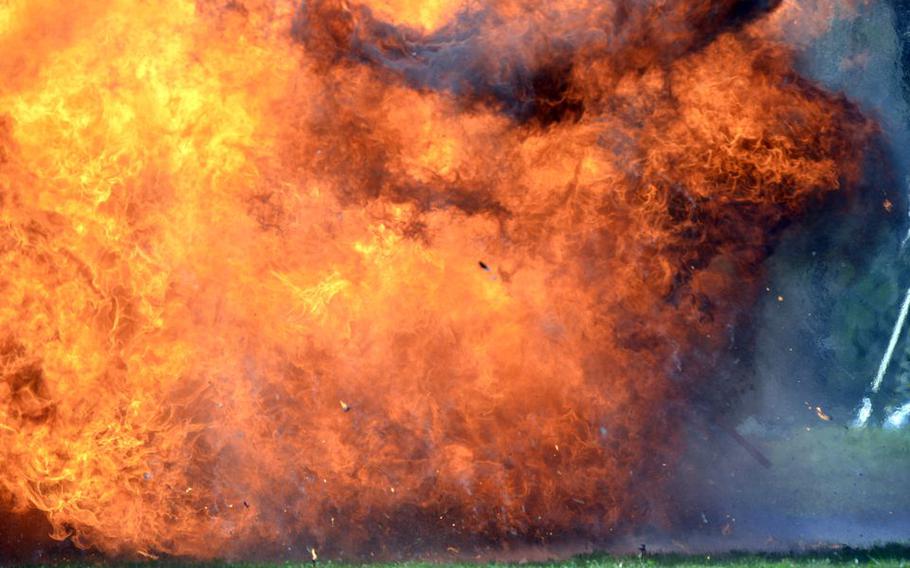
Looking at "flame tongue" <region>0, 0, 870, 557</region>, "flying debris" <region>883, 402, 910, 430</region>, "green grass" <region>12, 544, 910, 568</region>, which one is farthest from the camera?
"flying debris" <region>883, 402, 910, 430</region>

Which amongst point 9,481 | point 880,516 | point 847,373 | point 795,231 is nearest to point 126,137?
point 9,481

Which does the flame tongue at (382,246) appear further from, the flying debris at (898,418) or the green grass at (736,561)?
the flying debris at (898,418)

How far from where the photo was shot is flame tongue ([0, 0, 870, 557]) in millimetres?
7004

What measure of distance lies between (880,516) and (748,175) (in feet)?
10.8

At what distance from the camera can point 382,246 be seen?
7.06m

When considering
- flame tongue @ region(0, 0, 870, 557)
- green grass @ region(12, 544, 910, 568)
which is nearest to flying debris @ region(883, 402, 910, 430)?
green grass @ region(12, 544, 910, 568)

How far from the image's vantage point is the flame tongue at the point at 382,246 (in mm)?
7004

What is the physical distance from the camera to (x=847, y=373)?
7.15 m

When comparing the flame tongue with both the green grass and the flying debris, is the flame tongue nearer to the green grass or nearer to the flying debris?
the green grass

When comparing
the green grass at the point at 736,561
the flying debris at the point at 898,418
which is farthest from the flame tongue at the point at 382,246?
the flying debris at the point at 898,418

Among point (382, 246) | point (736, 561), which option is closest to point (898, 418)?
point (736, 561)

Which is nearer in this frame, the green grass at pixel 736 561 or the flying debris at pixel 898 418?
the green grass at pixel 736 561

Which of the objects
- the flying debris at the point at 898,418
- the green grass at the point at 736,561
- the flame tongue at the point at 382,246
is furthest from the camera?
the flying debris at the point at 898,418

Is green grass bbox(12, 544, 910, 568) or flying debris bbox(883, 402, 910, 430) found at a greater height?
flying debris bbox(883, 402, 910, 430)
